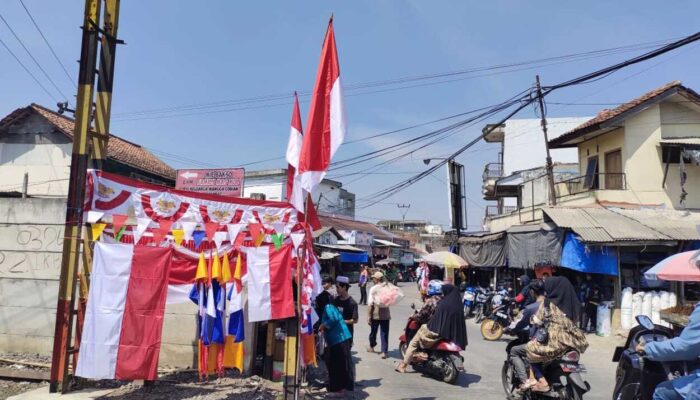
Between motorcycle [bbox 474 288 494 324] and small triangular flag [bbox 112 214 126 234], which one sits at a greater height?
small triangular flag [bbox 112 214 126 234]

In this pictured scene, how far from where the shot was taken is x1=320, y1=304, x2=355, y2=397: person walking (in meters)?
7.10

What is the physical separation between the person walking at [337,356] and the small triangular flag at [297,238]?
5.51 ft

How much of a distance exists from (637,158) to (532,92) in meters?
5.15

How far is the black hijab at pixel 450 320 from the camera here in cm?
821

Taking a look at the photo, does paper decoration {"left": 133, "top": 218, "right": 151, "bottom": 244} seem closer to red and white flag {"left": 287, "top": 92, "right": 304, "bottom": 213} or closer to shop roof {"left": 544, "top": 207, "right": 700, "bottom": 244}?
red and white flag {"left": 287, "top": 92, "right": 304, "bottom": 213}

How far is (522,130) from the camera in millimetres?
34469

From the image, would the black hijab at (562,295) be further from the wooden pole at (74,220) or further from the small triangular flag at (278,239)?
the wooden pole at (74,220)

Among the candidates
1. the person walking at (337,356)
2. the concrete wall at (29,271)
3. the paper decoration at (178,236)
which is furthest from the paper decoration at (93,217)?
the person walking at (337,356)

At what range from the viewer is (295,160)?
616 cm

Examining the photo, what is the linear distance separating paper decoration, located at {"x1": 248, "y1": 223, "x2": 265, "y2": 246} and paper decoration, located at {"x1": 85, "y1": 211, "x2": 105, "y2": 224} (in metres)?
2.00

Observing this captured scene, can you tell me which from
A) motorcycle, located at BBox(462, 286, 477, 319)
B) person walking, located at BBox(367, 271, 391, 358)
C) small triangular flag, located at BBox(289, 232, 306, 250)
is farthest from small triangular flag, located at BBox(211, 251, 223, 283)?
motorcycle, located at BBox(462, 286, 477, 319)

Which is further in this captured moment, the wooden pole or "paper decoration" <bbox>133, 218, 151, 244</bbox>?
"paper decoration" <bbox>133, 218, 151, 244</bbox>

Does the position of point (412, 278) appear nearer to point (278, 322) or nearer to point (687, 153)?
point (687, 153)

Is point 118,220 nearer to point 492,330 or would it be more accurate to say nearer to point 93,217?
point 93,217
